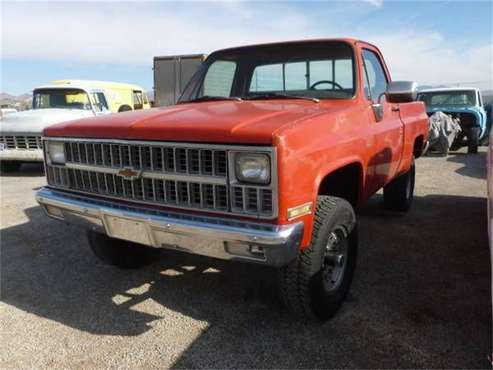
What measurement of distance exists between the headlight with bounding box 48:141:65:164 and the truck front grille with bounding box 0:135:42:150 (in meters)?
5.65

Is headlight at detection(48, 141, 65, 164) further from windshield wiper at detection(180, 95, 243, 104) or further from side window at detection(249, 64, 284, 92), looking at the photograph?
side window at detection(249, 64, 284, 92)

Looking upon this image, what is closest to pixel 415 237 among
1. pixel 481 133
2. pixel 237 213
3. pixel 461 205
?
pixel 461 205

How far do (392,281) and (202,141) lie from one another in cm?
196

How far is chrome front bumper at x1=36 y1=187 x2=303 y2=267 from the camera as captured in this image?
2135 millimetres

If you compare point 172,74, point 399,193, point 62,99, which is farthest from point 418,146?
point 172,74

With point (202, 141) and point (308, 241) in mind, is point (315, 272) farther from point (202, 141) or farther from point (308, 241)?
point (202, 141)

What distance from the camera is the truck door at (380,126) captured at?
3361 millimetres

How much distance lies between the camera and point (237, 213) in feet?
7.42

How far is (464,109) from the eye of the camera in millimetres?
11266

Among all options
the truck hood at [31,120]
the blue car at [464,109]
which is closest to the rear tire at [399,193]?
the truck hood at [31,120]

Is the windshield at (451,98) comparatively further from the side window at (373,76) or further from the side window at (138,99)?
the side window at (373,76)

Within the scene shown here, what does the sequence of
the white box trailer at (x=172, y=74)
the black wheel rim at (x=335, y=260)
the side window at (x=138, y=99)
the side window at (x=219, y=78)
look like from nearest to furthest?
the black wheel rim at (x=335, y=260)
the side window at (x=219, y=78)
the side window at (x=138, y=99)
the white box trailer at (x=172, y=74)

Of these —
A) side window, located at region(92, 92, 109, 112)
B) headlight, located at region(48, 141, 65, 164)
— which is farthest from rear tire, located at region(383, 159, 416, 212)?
side window, located at region(92, 92, 109, 112)

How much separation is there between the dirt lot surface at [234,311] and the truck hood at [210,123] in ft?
4.02
